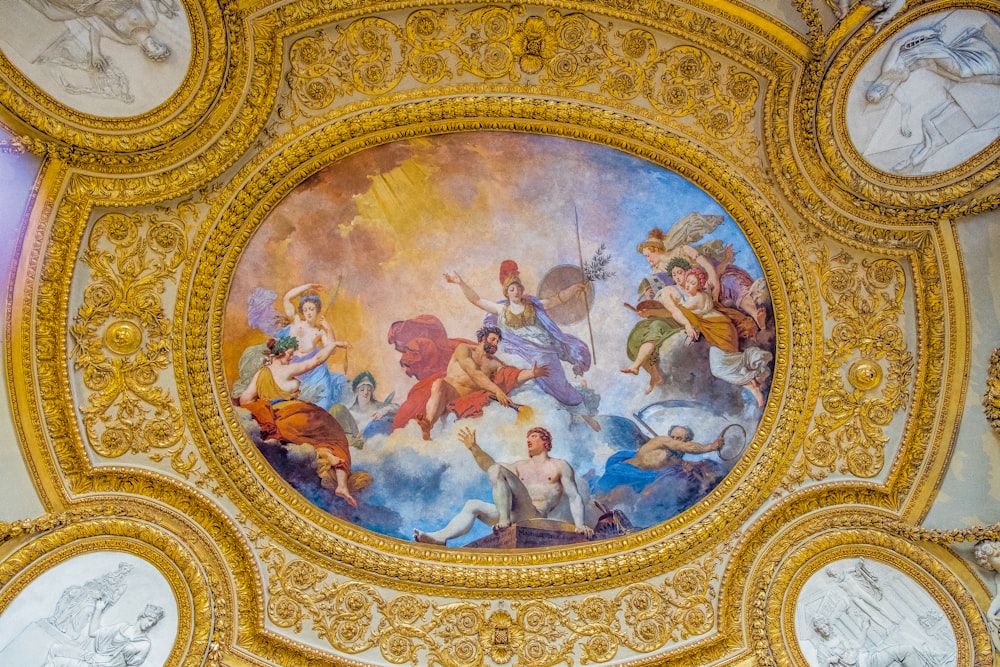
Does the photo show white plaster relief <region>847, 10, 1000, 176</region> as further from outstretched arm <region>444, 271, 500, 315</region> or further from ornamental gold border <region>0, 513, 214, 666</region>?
ornamental gold border <region>0, 513, 214, 666</region>

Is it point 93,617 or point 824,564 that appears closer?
point 93,617

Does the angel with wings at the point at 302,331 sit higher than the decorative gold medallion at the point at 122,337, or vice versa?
the angel with wings at the point at 302,331

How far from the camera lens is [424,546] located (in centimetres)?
1233

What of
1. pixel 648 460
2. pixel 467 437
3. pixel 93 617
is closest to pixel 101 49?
pixel 93 617

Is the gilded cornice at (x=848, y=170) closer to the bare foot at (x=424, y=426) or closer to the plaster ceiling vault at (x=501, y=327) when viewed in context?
the plaster ceiling vault at (x=501, y=327)

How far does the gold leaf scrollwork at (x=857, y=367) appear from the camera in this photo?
39.1 feet

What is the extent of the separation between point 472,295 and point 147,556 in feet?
18.6

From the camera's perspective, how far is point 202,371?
38.2 ft

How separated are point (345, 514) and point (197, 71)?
6.25m

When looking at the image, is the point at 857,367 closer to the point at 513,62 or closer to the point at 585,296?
the point at 585,296

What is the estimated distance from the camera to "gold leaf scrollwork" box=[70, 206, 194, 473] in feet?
36.3

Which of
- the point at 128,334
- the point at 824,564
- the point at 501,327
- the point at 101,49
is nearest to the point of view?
the point at 101,49

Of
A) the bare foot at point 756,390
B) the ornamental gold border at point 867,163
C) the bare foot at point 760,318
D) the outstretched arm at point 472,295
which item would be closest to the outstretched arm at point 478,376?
the outstretched arm at point 472,295

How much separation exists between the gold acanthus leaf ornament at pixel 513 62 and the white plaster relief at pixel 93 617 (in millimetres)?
6267
